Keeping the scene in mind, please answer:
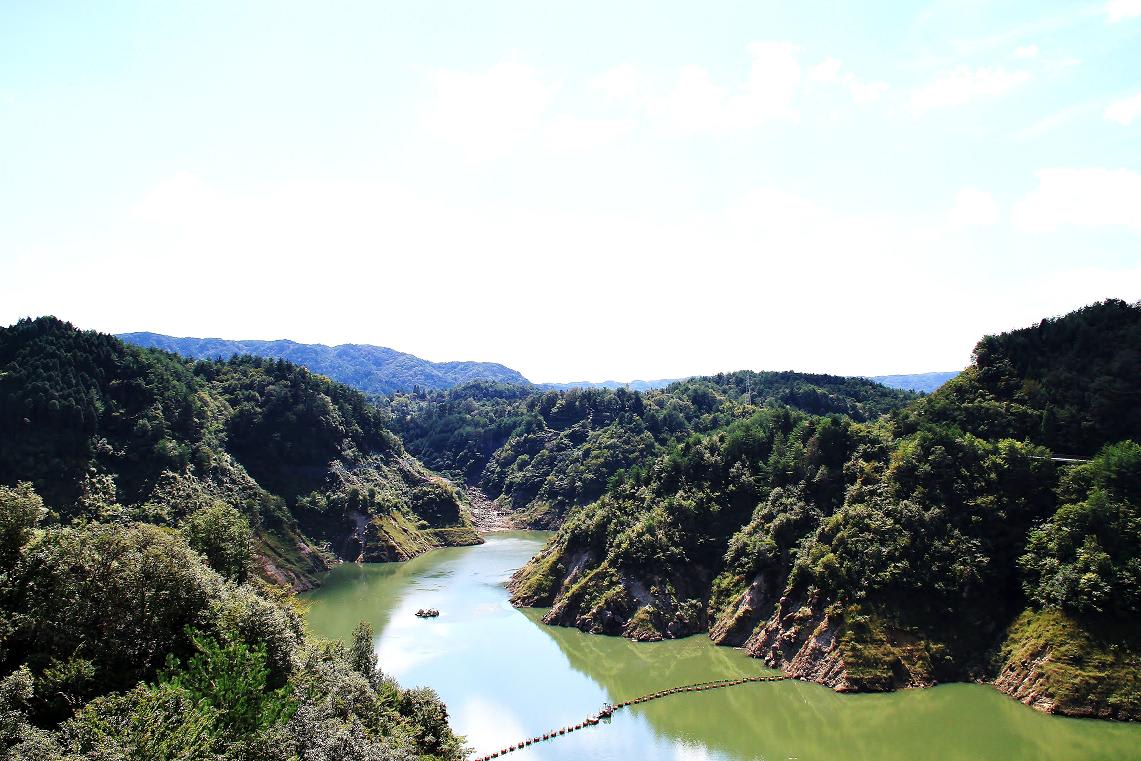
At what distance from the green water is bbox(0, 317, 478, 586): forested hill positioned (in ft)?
125

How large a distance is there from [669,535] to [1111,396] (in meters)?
45.3

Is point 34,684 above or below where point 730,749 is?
above

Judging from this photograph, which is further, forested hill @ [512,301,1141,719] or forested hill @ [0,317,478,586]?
forested hill @ [0,317,478,586]

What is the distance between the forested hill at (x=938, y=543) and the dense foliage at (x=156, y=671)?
38.2 meters

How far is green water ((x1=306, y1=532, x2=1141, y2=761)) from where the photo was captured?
5088 cm

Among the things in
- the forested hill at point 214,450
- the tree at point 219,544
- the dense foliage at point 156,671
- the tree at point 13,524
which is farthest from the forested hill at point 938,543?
the forested hill at point 214,450

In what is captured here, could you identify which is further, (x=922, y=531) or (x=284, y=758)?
(x=922, y=531)

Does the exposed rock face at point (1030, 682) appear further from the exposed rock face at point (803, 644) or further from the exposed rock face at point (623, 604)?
the exposed rock face at point (623, 604)

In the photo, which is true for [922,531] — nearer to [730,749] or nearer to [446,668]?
[730,749]

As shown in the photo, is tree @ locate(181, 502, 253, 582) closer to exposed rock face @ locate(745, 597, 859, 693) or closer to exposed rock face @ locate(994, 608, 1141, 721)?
exposed rock face @ locate(745, 597, 859, 693)

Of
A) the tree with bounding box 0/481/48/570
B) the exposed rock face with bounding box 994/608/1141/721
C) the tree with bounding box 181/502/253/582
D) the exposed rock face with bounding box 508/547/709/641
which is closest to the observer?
the tree with bounding box 0/481/48/570

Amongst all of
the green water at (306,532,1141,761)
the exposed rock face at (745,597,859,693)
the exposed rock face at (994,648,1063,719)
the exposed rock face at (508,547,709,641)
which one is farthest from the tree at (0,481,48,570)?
the exposed rock face at (994,648,1063,719)

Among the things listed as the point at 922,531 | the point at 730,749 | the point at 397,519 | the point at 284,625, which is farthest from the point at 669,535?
the point at 397,519

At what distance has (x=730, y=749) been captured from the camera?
5294 cm
